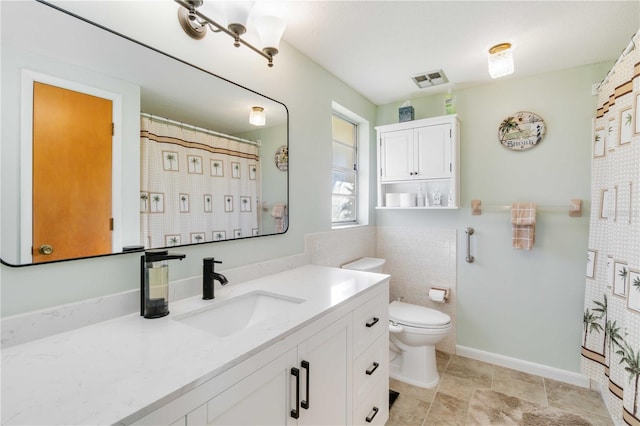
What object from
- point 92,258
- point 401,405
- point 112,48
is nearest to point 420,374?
point 401,405

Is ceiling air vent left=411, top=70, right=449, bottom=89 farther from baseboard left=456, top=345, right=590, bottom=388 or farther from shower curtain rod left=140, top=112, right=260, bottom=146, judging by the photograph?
baseboard left=456, top=345, right=590, bottom=388

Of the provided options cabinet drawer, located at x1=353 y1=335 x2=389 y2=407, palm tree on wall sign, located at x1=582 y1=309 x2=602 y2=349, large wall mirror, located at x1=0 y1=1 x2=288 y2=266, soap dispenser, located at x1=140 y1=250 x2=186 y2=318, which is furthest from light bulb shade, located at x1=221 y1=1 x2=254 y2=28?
palm tree on wall sign, located at x1=582 y1=309 x2=602 y2=349

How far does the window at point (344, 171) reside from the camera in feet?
8.55

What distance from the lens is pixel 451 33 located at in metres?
1.76

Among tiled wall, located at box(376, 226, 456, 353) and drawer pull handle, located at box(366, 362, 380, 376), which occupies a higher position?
tiled wall, located at box(376, 226, 456, 353)

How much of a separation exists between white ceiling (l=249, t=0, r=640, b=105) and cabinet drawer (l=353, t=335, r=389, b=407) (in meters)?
1.76

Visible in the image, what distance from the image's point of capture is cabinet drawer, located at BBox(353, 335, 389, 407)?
54.9 inches

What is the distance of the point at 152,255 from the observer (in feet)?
3.45

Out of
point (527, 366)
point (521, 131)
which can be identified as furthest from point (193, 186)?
point (527, 366)

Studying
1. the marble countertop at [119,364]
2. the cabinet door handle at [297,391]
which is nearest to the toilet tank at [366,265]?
the marble countertop at [119,364]

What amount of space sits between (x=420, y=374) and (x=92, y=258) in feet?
7.25

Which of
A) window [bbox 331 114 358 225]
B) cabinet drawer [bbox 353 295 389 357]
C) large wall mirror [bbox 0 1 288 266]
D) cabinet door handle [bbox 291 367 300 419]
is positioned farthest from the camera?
window [bbox 331 114 358 225]

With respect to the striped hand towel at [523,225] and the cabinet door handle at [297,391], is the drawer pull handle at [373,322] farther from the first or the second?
the striped hand towel at [523,225]

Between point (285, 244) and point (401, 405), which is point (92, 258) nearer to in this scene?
point (285, 244)
